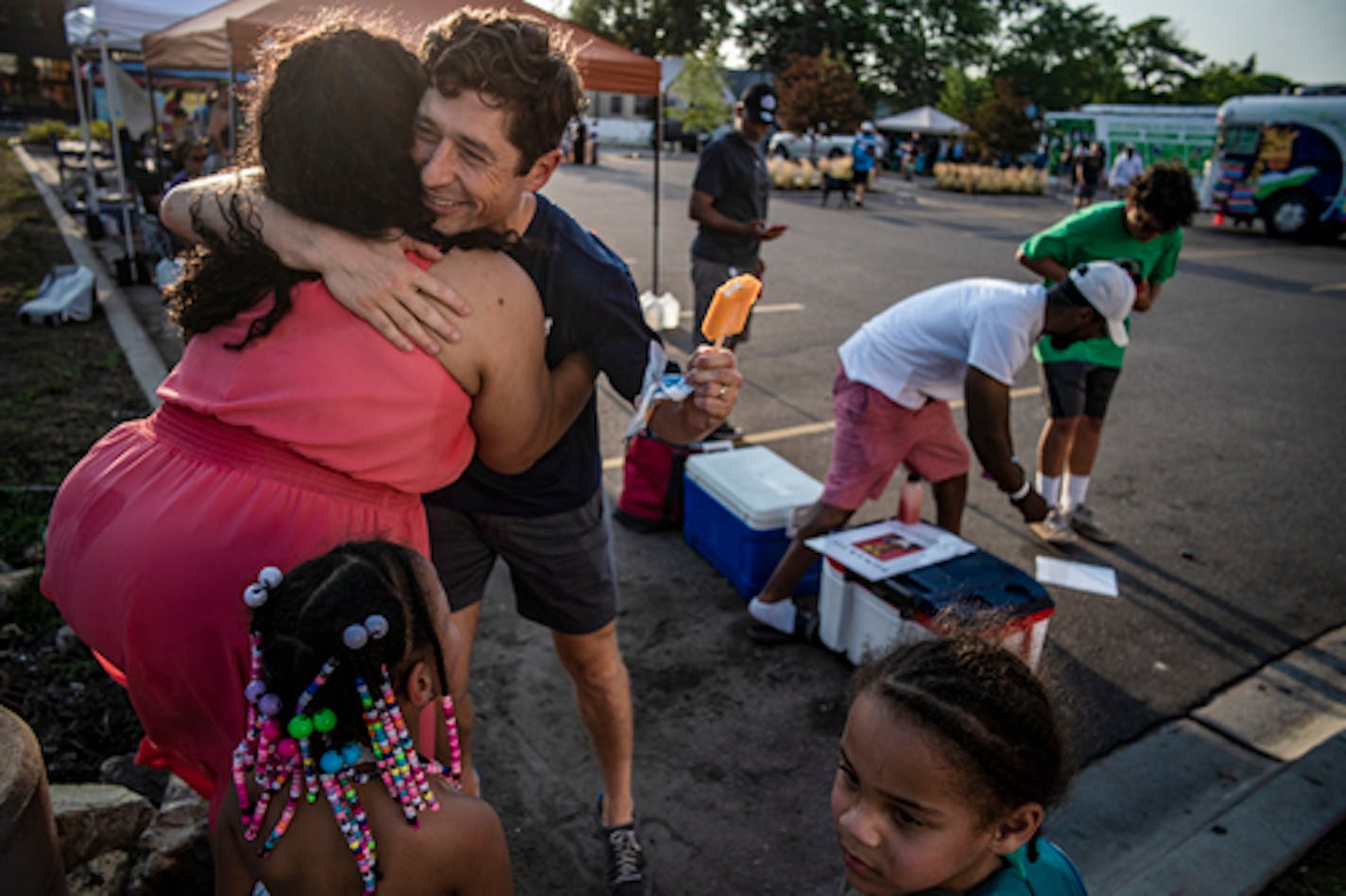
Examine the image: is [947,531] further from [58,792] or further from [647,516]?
[58,792]

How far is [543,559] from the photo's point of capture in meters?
2.17

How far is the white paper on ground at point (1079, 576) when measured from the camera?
13.3 ft

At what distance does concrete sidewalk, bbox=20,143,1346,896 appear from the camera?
249cm

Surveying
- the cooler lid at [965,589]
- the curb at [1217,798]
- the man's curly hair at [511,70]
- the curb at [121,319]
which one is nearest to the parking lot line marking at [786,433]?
the cooler lid at [965,589]

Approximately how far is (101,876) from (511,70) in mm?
2101

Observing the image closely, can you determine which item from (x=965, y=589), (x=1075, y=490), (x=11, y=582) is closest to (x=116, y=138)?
(x=11, y=582)

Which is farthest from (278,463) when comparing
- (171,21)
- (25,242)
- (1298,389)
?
(25,242)

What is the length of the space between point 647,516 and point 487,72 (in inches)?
120

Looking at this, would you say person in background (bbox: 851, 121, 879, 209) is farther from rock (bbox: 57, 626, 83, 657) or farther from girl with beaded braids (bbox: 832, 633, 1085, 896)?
girl with beaded braids (bbox: 832, 633, 1085, 896)

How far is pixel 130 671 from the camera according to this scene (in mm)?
1445

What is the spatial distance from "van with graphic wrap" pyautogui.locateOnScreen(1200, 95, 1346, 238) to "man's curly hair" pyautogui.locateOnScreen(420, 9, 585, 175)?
20887 mm

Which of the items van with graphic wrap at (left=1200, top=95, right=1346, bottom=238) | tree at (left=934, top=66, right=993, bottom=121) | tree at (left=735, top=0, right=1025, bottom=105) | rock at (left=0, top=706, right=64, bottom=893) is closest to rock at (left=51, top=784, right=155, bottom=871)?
rock at (left=0, top=706, right=64, bottom=893)

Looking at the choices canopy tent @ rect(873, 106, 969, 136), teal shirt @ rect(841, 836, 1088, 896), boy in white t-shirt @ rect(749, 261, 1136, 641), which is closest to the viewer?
teal shirt @ rect(841, 836, 1088, 896)

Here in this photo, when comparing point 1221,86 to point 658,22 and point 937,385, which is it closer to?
point 658,22
